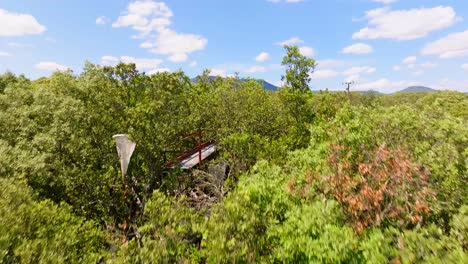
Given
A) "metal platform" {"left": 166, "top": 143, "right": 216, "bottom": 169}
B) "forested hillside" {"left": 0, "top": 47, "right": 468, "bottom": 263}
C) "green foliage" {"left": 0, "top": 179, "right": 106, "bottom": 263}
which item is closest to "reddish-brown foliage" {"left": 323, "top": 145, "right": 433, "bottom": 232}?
"forested hillside" {"left": 0, "top": 47, "right": 468, "bottom": 263}

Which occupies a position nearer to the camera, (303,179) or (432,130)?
(303,179)

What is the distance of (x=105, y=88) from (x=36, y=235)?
9.61m

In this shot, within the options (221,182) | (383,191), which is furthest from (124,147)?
(383,191)

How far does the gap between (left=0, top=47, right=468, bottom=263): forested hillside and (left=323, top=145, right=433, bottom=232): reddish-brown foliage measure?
0.09 feet

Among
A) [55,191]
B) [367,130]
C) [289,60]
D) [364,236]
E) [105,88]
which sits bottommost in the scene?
[55,191]

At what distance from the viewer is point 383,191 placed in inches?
261

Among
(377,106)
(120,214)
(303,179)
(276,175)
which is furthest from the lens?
(120,214)

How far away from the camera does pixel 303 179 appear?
8164mm

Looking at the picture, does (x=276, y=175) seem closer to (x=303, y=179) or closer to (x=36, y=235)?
(x=303, y=179)

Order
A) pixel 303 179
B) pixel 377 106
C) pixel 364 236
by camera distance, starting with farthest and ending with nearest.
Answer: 1. pixel 377 106
2. pixel 303 179
3. pixel 364 236

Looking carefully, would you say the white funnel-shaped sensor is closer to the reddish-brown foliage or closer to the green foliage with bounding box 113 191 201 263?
the green foliage with bounding box 113 191 201 263

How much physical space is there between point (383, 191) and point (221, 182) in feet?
36.3

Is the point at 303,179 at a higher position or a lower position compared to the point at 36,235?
higher

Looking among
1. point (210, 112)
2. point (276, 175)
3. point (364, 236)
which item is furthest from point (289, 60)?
point (364, 236)
